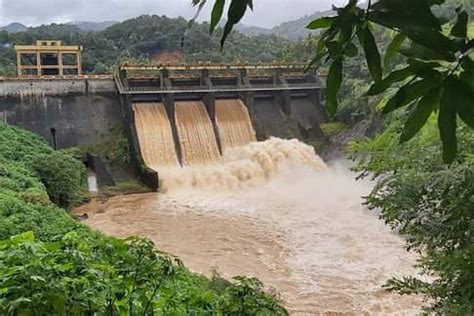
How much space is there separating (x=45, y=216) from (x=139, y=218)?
3.38 meters

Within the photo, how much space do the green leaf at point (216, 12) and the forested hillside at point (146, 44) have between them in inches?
659

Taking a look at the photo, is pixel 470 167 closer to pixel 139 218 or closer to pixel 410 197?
pixel 410 197

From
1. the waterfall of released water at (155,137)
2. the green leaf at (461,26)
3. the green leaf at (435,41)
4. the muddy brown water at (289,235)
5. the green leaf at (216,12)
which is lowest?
the muddy brown water at (289,235)

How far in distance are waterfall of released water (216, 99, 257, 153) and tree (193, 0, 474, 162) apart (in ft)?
41.2

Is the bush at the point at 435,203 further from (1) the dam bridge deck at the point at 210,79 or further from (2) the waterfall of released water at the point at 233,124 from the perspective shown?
(2) the waterfall of released water at the point at 233,124

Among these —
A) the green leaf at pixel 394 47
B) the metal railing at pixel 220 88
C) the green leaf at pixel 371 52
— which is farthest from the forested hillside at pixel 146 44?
the green leaf at pixel 371 52

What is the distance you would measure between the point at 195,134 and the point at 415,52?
41.3 feet

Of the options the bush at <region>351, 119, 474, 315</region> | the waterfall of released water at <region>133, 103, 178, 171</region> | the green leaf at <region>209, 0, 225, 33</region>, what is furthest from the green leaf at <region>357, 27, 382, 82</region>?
the waterfall of released water at <region>133, 103, 178, 171</region>

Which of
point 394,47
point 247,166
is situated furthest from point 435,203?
point 247,166

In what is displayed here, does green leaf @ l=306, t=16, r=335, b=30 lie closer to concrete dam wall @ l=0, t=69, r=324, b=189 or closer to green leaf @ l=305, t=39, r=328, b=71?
green leaf @ l=305, t=39, r=328, b=71

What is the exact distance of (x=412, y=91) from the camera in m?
0.56

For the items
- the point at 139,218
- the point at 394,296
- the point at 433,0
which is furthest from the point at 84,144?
the point at 433,0

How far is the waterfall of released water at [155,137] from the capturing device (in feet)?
40.9

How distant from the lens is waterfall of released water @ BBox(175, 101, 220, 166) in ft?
42.0
